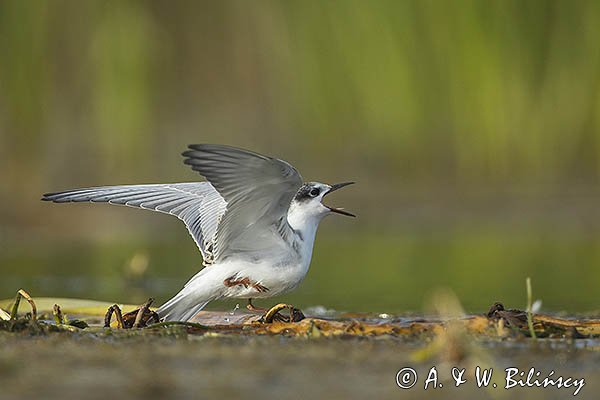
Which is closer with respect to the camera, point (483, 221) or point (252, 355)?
point (252, 355)

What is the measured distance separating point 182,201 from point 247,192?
1.29 meters

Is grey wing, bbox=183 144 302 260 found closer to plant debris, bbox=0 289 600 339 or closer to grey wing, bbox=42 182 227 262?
grey wing, bbox=42 182 227 262

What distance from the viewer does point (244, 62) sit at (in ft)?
73.3

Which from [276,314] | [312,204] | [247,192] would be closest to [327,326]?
[276,314]

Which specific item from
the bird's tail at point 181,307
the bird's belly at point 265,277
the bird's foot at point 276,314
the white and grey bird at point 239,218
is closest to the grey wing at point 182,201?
the white and grey bird at point 239,218

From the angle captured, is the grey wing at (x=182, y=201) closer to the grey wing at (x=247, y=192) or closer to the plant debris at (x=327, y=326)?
the grey wing at (x=247, y=192)

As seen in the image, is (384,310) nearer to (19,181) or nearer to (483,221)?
(483,221)

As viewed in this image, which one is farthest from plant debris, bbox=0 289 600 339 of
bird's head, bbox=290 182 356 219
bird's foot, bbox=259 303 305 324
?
bird's head, bbox=290 182 356 219

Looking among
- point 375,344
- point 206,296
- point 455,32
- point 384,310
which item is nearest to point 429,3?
point 455,32

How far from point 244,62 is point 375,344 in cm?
1728

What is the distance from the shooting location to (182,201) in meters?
7.89

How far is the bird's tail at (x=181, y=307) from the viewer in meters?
6.90

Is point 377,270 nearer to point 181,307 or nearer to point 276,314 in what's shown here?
→ point 181,307

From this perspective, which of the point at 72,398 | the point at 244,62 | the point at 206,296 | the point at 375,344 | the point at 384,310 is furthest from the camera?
the point at 244,62
